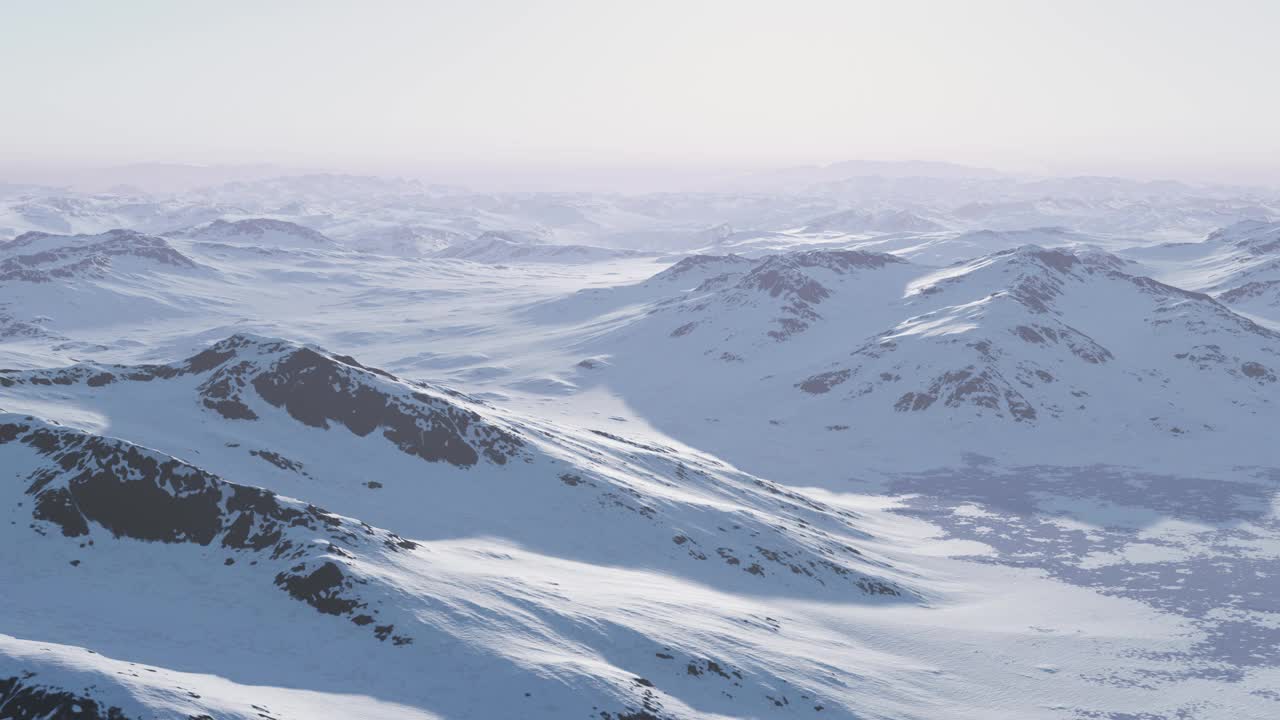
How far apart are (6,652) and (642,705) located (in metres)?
37.4

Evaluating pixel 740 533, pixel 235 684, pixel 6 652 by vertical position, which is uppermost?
pixel 6 652

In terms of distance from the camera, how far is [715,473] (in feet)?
494

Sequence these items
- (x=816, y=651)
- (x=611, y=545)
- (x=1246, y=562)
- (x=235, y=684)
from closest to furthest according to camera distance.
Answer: (x=235, y=684) < (x=816, y=651) < (x=611, y=545) < (x=1246, y=562)

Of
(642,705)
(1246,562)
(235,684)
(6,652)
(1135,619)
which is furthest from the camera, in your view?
(1246,562)

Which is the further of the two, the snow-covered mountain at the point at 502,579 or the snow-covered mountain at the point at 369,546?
the snow-covered mountain at the point at 369,546

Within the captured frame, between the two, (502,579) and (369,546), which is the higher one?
(369,546)

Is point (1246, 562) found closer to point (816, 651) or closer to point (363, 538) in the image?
point (816, 651)

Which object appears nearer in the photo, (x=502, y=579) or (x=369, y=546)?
(x=369, y=546)

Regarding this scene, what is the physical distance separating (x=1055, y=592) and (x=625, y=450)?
61.2m

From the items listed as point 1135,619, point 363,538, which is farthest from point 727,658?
point 1135,619

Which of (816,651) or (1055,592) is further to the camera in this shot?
(1055,592)

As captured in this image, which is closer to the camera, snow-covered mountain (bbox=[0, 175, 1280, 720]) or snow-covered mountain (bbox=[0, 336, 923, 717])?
snow-covered mountain (bbox=[0, 175, 1280, 720])

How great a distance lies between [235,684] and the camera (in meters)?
58.8

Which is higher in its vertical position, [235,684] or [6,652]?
[6,652]
